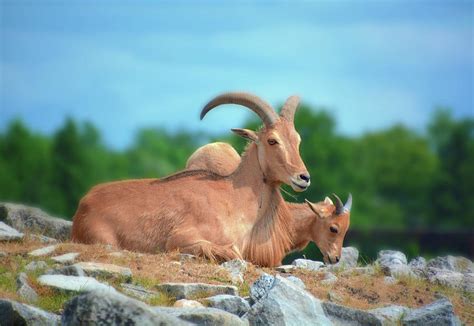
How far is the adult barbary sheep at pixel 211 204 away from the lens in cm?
1855

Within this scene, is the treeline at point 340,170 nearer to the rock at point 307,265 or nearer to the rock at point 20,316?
the rock at point 307,265

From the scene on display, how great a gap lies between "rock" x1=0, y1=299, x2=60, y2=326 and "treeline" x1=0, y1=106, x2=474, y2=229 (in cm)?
7879

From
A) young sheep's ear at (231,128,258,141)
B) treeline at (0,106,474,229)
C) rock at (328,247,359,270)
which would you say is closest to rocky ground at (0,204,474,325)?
rock at (328,247,359,270)

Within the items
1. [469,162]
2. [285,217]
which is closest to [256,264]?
[285,217]

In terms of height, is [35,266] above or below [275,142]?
below

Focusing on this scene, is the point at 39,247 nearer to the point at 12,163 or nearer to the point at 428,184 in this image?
the point at 12,163

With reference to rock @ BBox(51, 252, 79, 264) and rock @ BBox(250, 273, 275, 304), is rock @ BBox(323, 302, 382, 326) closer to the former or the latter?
rock @ BBox(250, 273, 275, 304)

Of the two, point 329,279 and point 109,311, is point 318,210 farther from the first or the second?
point 109,311

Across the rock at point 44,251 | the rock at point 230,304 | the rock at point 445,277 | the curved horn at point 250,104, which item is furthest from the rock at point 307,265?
the rock at point 44,251

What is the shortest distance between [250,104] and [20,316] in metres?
7.33

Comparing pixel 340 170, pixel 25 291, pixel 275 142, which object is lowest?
pixel 340 170

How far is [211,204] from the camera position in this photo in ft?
62.2

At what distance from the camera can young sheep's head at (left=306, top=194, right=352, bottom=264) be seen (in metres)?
21.2

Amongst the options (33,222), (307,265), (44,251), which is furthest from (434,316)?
(33,222)
